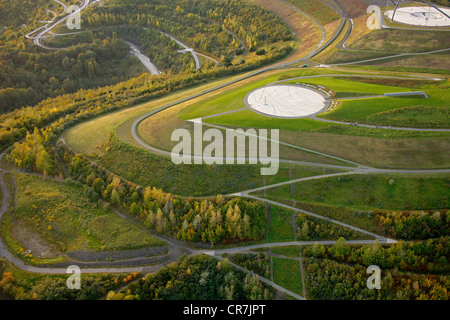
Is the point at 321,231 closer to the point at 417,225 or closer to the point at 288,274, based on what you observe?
the point at 288,274

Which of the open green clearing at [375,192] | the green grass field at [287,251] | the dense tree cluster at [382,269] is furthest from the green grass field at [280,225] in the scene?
the dense tree cluster at [382,269]

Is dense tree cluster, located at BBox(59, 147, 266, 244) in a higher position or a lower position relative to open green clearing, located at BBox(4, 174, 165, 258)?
higher

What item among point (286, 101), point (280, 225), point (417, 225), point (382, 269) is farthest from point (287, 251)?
point (286, 101)

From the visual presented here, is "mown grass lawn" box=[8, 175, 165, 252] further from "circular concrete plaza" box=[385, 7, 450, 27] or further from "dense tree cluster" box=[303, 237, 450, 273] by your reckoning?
"circular concrete plaza" box=[385, 7, 450, 27]

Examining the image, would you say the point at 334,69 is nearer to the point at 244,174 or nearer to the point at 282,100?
the point at 282,100

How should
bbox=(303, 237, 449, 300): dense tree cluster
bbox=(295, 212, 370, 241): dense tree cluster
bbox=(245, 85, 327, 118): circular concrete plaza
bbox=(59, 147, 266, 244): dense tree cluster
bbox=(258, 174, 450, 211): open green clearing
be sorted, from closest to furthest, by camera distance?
bbox=(303, 237, 449, 300): dense tree cluster < bbox=(295, 212, 370, 241): dense tree cluster < bbox=(59, 147, 266, 244): dense tree cluster < bbox=(258, 174, 450, 211): open green clearing < bbox=(245, 85, 327, 118): circular concrete plaza

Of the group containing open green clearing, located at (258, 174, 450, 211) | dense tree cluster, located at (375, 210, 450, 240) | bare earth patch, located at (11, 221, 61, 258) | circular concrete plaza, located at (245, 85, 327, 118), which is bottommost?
bare earth patch, located at (11, 221, 61, 258)

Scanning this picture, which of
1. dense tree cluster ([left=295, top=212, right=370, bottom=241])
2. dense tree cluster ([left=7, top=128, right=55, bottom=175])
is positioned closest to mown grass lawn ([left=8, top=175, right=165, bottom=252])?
dense tree cluster ([left=7, top=128, right=55, bottom=175])
